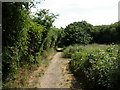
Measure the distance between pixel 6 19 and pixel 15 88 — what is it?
2324 mm

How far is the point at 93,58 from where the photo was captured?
18.6ft

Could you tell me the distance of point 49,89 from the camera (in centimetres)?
498

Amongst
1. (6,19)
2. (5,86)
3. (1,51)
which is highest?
(6,19)

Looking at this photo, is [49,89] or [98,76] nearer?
[98,76]

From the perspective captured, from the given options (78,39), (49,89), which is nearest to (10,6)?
(49,89)

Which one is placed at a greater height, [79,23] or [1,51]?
[79,23]

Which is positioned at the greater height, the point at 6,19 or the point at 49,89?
the point at 6,19

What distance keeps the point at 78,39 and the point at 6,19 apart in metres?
16.6

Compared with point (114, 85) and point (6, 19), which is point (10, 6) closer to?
point (6, 19)

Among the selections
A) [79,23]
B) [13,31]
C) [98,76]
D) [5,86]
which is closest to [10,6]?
[13,31]

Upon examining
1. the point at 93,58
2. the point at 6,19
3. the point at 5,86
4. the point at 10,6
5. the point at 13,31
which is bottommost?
the point at 5,86

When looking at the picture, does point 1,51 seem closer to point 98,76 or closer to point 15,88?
point 15,88

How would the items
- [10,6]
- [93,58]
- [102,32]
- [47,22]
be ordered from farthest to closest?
[102,32], [47,22], [93,58], [10,6]

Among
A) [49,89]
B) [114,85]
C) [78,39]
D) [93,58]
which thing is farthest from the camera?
[78,39]
